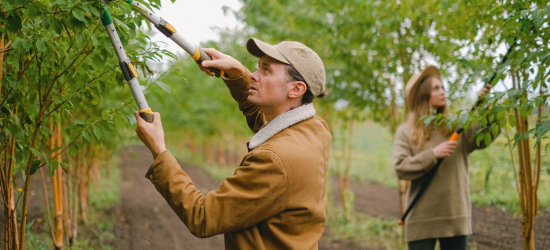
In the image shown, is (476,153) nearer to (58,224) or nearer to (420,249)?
(420,249)

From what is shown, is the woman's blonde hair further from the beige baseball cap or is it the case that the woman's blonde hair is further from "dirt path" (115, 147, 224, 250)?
"dirt path" (115, 147, 224, 250)

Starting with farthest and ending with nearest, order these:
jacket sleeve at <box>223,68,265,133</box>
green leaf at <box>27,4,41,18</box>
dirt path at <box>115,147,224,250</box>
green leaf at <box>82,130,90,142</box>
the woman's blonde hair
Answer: dirt path at <box>115,147,224,250</box>
the woman's blonde hair
jacket sleeve at <box>223,68,265,133</box>
green leaf at <box>82,130,90,142</box>
green leaf at <box>27,4,41,18</box>

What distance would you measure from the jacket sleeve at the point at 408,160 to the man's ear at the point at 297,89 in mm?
1733

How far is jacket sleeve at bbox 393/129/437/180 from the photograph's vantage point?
318 centimetres

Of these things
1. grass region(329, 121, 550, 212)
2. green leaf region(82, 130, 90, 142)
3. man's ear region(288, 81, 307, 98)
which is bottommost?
grass region(329, 121, 550, 212)

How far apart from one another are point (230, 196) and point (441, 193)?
221cm

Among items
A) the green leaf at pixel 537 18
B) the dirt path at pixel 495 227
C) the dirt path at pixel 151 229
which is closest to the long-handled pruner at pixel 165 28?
the green leaf at pixel 537 18

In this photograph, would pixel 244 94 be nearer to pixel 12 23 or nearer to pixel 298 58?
pixel 298 58

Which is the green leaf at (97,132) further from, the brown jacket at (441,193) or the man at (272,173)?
the brown jacket at (441,193)

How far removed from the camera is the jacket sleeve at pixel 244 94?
211 cm

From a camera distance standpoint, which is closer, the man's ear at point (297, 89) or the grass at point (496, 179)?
the man's ear at point (297, 89)

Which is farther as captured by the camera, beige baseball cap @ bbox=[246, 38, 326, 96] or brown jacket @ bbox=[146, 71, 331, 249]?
beige baseball cap @ bbox=[246, 38, 326, 96]

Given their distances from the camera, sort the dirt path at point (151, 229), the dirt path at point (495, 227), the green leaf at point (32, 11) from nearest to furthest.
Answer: the green leaf at point (32, 11) → the dirt path at point (495, 227) → the dirt path at point (151, 229)

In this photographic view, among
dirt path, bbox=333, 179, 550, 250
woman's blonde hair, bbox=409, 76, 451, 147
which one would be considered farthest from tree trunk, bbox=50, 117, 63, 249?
dirt path, bbox=333, 179, 550, 250
